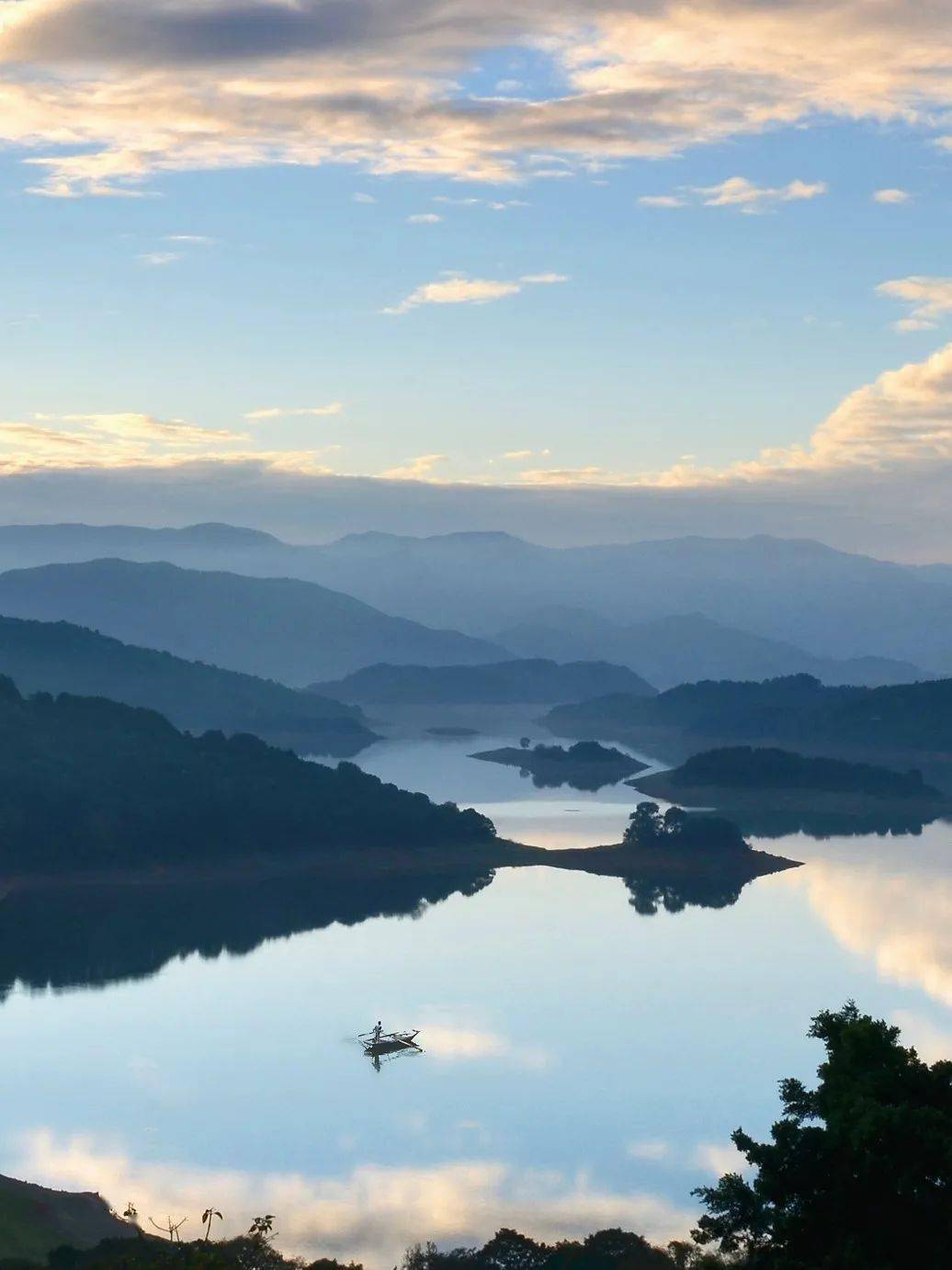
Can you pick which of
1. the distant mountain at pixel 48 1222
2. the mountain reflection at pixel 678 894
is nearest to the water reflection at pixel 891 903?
the mountain reflection at pixel 678 894

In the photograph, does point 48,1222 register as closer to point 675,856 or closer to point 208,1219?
point 208,1219

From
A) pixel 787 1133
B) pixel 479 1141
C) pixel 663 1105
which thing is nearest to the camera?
pixel 787 1133

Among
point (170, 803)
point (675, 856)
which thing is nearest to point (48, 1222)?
point (170, 803)

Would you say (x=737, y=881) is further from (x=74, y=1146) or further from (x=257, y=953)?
(x=74, y=1146)

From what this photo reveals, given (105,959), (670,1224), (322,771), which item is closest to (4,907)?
(105,959)

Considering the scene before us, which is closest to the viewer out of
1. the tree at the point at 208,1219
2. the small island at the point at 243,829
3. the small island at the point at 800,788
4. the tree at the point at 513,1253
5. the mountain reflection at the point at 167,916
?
the tree at the point at 208,1219

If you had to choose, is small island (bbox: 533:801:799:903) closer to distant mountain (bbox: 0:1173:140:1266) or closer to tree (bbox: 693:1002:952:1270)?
distant mountain (bbox: 0:1173:140:1266)

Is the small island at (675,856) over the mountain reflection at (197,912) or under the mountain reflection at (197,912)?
over

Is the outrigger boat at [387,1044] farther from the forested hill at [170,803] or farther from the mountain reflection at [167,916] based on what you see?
the forested hill at [170,803]
